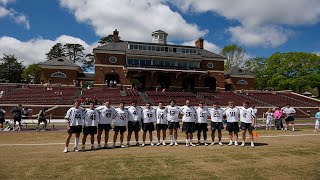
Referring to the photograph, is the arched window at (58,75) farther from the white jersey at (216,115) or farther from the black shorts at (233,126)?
the black shorts at (233,126)

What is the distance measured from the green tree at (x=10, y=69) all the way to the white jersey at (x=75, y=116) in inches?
2794

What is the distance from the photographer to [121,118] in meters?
12.7

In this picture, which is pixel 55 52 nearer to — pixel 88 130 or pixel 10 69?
pixel 10 69

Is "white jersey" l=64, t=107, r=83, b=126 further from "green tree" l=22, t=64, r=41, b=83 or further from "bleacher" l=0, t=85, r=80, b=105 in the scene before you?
"green tree" l=22, t=64, r=41, b=83

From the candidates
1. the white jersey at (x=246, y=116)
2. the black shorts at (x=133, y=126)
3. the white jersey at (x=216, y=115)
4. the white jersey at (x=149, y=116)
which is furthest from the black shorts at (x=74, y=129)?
the white jersey at (x=246, y=116)

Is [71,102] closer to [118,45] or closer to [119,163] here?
[118,45]

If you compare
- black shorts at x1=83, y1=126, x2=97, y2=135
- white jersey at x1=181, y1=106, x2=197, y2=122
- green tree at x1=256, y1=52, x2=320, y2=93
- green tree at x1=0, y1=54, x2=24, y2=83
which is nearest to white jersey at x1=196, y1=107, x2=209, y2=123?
white jersey at x1=181, y1=106, x2=197, y2=122

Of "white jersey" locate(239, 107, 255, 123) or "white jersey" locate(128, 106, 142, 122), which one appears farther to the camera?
"white jersey" locate(239, 107, 255, 123)

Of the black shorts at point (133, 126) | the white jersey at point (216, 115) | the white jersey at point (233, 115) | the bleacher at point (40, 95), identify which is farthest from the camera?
the bleacher at point (40, 95)

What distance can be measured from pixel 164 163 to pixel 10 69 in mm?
76236

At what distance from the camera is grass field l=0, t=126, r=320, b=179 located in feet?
25.7

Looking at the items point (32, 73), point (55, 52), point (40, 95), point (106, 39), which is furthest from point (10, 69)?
point (40, 95)

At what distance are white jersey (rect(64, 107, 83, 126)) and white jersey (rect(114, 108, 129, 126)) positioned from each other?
1630 mm

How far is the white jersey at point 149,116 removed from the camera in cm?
1319
